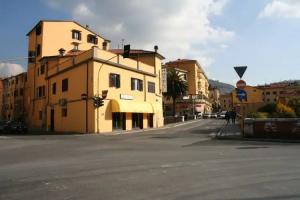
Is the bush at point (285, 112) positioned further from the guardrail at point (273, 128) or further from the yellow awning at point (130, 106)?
the yellow awning at point (130, 106)

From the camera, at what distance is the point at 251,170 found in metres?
10.1

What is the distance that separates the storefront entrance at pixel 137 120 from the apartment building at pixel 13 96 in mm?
33033

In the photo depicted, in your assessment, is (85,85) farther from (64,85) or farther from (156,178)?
(156,178)

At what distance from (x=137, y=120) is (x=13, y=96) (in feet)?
157

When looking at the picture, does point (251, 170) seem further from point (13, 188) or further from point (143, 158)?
point (13, 188)

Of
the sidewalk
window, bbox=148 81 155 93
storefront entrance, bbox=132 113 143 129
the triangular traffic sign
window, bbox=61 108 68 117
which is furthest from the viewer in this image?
window, bbox=148 81 155 93

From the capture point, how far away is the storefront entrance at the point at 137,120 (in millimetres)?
41844

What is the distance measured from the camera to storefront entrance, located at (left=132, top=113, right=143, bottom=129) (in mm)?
41844

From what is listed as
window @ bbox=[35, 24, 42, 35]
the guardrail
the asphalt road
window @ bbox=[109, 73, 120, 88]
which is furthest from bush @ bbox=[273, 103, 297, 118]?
window @ bbox=[35, 24, 42, 35]

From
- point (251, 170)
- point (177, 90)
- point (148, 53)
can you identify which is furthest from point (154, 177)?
point (177, 90)

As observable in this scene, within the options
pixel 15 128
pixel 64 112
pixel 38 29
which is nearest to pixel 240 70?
pixel 64 112

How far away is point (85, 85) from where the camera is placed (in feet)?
121

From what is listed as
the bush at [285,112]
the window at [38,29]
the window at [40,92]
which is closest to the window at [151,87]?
the window at [40,92]

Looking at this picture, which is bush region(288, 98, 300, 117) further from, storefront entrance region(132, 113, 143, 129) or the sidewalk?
storefront entrance region(132, 113, 143, 129)
